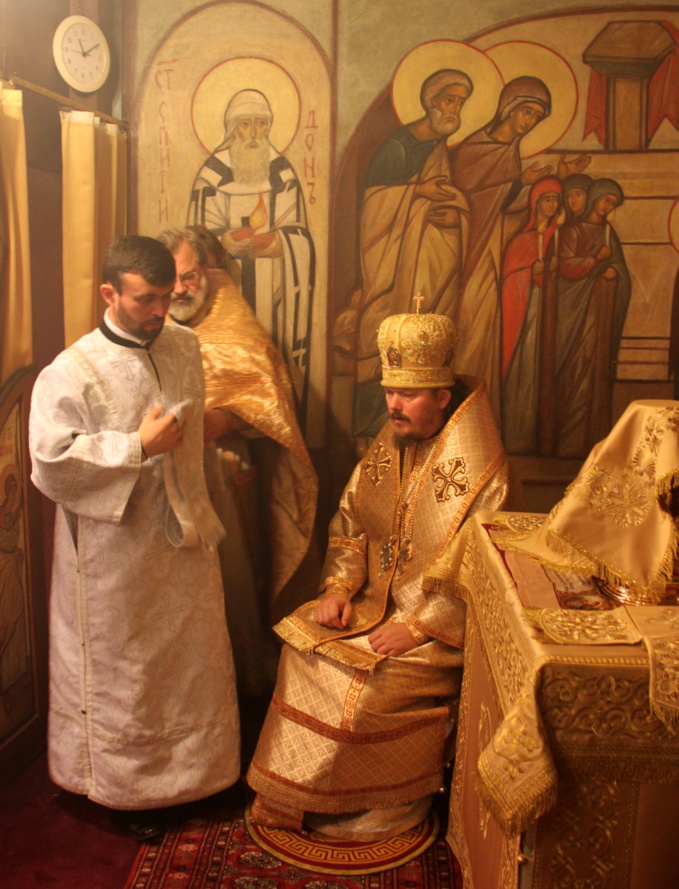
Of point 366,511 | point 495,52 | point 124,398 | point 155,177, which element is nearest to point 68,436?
point 124,398

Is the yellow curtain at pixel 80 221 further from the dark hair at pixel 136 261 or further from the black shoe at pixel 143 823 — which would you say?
the black shoe at pixel 143 823

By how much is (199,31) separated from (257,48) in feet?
0.98

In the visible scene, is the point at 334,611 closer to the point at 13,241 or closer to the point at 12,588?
the point at 12,588

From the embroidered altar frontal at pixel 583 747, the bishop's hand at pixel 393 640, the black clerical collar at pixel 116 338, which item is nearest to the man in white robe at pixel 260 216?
the black clerical collar at pixel 116 338

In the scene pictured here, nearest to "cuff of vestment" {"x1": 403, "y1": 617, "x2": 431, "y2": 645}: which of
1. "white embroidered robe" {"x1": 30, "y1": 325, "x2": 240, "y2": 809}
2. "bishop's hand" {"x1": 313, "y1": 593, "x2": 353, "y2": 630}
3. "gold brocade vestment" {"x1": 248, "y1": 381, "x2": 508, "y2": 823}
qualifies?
"gold brocade vestment" {"x1": 248, "y1": 381, "x2": 508, "y2": 823}

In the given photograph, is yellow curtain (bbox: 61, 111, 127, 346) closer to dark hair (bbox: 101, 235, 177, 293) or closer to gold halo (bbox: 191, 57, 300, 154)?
gold halo (bbox: 191, 57, 300, 154)

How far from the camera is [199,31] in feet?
13.2

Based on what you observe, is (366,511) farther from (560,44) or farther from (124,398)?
(560,44)

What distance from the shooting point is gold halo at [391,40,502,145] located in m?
3.89

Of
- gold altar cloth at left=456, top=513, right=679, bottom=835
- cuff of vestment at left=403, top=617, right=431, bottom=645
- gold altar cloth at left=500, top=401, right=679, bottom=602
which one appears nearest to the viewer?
gold altar cloth at left=456, top=513, right=679, bottom=835

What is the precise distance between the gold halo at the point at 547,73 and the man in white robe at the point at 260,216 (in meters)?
1.13

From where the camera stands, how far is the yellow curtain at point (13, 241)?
312 centimetres

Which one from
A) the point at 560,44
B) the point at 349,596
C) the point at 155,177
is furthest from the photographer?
the point at 155,177

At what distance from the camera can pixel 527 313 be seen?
4.01 m
